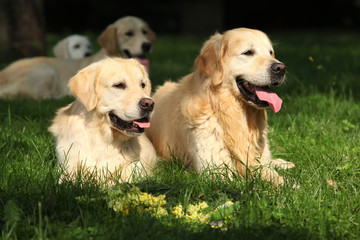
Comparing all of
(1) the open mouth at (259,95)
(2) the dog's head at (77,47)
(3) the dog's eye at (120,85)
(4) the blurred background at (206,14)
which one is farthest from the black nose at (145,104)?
(4) the blurred background at (206,14)

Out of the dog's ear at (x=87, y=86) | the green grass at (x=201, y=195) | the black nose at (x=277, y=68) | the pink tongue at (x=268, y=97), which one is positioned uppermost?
the black nose at (x=277, y=68)

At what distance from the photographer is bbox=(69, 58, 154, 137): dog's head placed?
3607 mm

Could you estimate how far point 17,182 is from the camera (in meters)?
3.18

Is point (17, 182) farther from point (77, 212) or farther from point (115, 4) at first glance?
point (115, 4)

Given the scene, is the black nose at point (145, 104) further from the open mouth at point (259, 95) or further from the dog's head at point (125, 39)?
the dog's head at point (125, 39)

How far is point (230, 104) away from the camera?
3.91 meters

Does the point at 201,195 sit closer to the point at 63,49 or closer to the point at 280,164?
the point at 280,164

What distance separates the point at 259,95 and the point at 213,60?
48cm

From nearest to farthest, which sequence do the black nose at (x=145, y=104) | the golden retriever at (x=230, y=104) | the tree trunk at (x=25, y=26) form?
1. the black nose at (x=145, y=104)
2. the golden retriever at (x=230, y=104)
3. the tree trunk at (x=25, y=26)

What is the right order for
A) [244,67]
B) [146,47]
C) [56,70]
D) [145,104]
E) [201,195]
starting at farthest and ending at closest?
[56,70] < [146,47] < [244,67] < [145,104] < [201,195]

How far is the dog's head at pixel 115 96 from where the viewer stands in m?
3.61

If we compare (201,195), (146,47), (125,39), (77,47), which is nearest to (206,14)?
(77,47)

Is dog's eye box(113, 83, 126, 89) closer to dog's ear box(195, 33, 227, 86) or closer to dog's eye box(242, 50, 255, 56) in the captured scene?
dog's ear box(195, 33, 227, 86)

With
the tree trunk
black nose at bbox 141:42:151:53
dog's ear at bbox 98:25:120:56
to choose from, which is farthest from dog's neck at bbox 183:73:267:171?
the tree trunk
